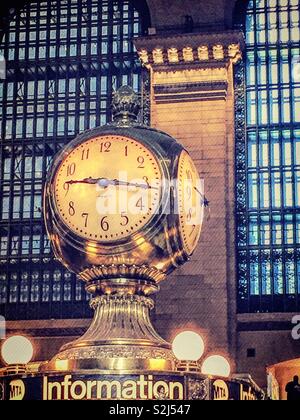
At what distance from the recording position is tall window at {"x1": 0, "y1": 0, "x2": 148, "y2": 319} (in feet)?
65.9

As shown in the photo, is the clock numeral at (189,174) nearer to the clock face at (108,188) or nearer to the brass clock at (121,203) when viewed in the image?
the brass clock at (121,203)

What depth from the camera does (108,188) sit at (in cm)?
405

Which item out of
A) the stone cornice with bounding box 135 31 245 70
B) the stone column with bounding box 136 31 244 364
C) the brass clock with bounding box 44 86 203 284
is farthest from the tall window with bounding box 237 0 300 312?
the brass clock with bounding box 44 86 203 284

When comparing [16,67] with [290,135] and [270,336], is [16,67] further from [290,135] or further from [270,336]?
[270,336]

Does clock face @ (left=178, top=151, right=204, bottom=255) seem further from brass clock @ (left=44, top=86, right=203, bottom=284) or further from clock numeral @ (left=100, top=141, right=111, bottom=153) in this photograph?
clock numeral @ (left=100, top=141, right=111, bottom=153)

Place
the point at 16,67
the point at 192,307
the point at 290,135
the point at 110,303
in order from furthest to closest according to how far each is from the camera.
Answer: the point at 16,67 < the point at 290,135 < the point at 192,307 < the point at 110,303

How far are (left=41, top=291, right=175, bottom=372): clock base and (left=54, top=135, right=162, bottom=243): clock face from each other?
0.85 feet

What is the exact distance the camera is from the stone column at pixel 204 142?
17969 millimetres

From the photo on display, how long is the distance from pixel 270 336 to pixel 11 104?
6503mm

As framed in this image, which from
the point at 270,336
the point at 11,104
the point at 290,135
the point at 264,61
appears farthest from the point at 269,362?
the point at 11,104

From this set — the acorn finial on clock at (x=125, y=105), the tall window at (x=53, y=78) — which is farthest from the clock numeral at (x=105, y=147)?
the tall window at (x=53, y=78)

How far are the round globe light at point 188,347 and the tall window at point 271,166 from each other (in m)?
14.6
